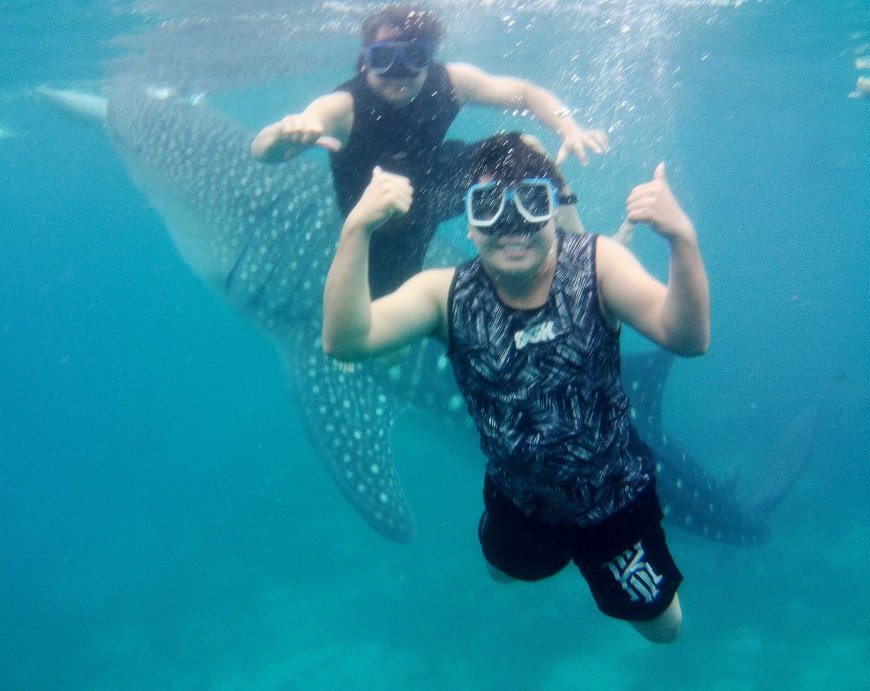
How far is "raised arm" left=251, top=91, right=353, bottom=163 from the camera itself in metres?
3.23

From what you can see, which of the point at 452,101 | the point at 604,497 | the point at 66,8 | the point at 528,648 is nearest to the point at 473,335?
the point at 604,497

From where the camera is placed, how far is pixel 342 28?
15.1 m

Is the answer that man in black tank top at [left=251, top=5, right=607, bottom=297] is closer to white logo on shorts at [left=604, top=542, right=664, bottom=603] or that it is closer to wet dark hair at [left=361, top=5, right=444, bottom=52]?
wet dark hair at [left=361, top=5, right=444, bottom=52]

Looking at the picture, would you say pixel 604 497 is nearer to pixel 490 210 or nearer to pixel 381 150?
pixel 490 210

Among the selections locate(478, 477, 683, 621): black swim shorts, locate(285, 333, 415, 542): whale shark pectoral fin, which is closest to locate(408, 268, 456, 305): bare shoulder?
locate(478, 477, 683, 621): black swim shorts

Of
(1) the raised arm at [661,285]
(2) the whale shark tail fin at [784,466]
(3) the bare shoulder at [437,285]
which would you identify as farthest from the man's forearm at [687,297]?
(2) the whale shark tail fin at [784,466]

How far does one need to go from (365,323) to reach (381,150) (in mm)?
2245

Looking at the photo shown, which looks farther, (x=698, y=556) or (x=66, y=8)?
(x=66, y=8)

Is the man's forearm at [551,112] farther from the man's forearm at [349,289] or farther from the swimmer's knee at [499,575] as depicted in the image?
the swimmer's knee at [499,575]

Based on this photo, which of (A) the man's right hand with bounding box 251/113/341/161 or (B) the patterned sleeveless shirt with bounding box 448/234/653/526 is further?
(A) the man's right hand with bounding box 251/113/341/161

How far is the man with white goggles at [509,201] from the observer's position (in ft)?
6.96

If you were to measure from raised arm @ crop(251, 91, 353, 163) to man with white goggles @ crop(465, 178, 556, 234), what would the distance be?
129cm

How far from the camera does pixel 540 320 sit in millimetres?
2266

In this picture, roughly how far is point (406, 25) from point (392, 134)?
2.03 feet
